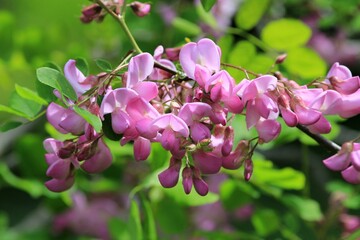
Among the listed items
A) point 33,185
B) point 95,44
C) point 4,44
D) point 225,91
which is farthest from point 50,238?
point 225,91

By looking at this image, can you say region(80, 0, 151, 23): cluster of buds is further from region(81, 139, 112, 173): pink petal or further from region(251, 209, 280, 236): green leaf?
region(251, 209, 280, 236): green leaf

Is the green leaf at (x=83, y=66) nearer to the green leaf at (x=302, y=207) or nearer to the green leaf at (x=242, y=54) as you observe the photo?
the green leaf at (x=242, y=54)

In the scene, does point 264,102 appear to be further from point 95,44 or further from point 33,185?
point 95,44

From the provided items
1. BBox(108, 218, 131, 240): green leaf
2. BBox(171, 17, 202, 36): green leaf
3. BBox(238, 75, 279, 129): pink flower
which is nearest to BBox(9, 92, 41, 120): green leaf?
BBox(238, 75, 279, 129): pink flower

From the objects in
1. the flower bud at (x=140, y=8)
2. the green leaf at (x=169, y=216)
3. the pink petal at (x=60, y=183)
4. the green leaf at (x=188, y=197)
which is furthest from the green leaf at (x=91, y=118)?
the green leaf at (x=169, y=216)

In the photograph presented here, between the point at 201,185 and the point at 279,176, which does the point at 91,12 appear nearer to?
the point at 201,185

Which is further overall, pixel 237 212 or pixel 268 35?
pixel 237 212
